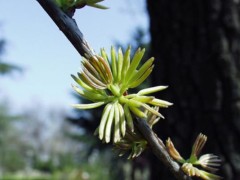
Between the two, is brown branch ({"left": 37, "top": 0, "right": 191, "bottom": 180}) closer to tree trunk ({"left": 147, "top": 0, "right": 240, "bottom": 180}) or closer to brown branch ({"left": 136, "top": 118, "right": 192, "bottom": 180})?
brown branch ({"left": 136, "top": 118, "right": 192, "bottom": 180})

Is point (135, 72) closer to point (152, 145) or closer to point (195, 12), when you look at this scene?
point (152, 145)

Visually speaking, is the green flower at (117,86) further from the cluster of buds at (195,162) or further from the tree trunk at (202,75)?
the tree trunk at (202,75)

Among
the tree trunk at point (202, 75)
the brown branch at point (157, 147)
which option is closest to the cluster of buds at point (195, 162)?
the brown branch at point (157, 147)

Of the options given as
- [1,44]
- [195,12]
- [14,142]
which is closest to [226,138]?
[195,12]

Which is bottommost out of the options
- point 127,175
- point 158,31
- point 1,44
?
point 127,175

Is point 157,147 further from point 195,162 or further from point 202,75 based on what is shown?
point 202,75

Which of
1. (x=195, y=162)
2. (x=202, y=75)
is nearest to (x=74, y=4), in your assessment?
(x=195, y=162)
